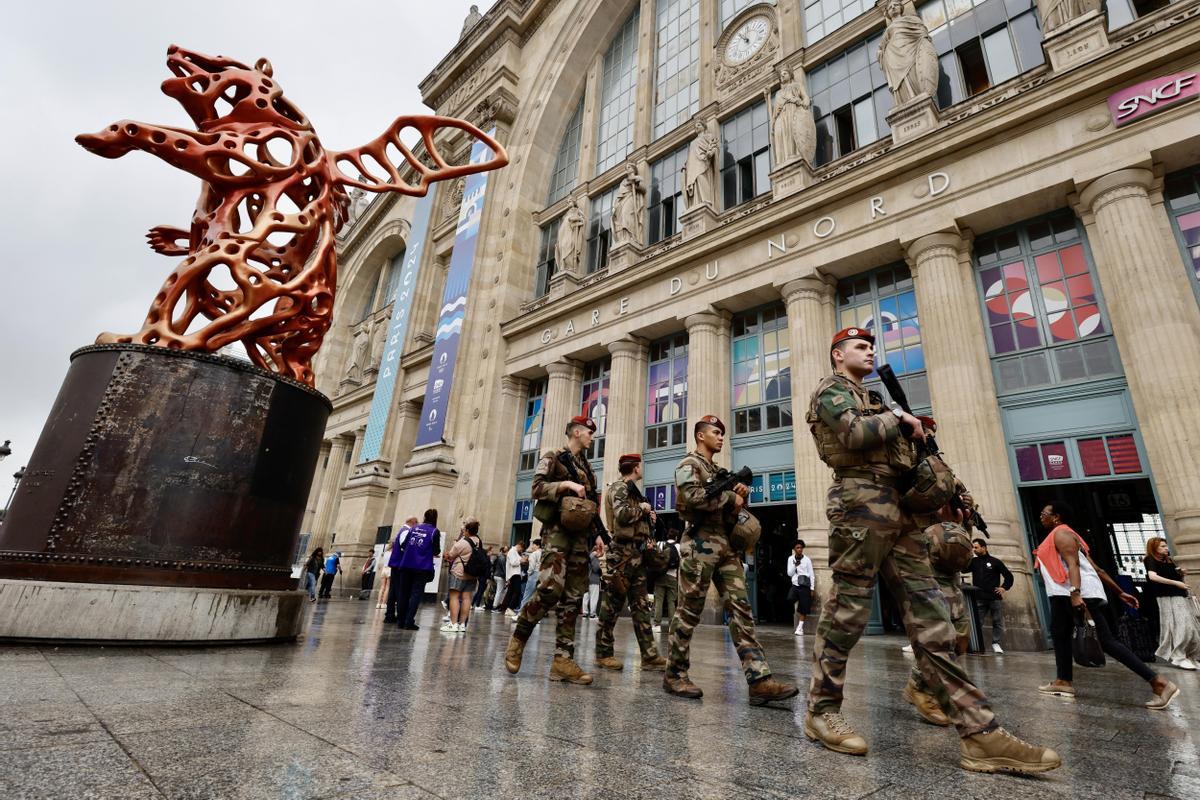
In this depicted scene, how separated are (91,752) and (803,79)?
19697 mm

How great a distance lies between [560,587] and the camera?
468 centimetres

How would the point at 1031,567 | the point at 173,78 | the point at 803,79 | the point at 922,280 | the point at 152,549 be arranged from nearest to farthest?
the point at 152,549 < the point at 173,78 < the point at 1031,567 < the point at 922,280 < the point at 803,79

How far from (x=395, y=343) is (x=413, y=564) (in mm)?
21072

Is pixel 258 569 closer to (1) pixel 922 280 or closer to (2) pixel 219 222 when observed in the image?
(2) pixel 219 222

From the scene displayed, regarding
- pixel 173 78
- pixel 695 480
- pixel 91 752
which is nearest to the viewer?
pixel 91 752

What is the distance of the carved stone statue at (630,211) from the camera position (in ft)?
62.3

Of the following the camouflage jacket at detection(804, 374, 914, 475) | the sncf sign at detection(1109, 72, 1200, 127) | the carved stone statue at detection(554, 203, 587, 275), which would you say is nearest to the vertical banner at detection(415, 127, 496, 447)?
the carved stone statue at detection(554, 203, 587, 275)

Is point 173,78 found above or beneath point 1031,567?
above

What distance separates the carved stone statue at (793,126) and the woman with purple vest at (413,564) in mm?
13068

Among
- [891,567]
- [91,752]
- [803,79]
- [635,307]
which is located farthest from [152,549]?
[803,79]

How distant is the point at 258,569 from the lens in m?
5.27

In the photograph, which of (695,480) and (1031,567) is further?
(1031,567)

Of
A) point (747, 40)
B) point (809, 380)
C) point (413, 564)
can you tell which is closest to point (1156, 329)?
point (809, 380)

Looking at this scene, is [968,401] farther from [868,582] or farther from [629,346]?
[868,582]
